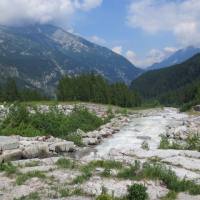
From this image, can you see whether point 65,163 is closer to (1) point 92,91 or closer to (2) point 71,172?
(2) point 71,172

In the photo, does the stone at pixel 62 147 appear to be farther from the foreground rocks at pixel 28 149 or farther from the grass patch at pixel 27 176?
the grass patch at pixel 27 176

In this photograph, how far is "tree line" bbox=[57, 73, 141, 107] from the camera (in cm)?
12656

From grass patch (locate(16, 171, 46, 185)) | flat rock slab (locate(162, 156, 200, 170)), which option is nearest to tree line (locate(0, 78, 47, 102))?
flat rock slab (locate(162, 156, 200, 170))

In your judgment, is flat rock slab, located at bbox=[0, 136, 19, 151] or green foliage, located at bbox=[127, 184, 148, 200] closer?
green foliage, located at bbox=[127, 184, 148, 200]

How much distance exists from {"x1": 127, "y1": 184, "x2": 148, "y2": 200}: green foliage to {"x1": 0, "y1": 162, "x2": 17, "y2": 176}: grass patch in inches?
328

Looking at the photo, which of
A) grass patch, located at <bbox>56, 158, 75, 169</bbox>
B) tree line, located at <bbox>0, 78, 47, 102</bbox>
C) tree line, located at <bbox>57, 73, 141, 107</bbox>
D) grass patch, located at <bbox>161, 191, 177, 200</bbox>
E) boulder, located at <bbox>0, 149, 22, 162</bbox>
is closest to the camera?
grass patch, located at <bbox>161, 191, 177, 200</bbox>

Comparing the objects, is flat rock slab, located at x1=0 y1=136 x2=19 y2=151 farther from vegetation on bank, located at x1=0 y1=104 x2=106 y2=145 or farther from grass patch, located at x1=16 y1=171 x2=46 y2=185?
grass patch, located at x1=16 y1=171 x2=46 y2=185

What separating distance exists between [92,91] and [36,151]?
9320cm

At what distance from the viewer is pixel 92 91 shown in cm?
12794

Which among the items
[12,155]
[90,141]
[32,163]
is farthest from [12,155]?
[90,141]

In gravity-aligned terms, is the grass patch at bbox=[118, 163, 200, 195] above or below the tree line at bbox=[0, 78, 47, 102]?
below

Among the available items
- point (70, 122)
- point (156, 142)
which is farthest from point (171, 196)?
point (70, 122)

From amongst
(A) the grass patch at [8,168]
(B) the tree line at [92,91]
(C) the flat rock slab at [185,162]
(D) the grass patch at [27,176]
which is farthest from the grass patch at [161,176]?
(B) the tree line at [92,91]

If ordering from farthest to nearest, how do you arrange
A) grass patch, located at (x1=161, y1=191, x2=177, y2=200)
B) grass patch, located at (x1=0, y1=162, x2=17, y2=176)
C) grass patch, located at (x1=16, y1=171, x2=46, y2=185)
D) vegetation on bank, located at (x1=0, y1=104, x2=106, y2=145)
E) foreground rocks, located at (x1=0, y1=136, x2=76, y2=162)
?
vegetation on bank, located at (x1=0, y1=104, x2=106, y2=145) → foreground rocks, located at (x1=0, y1=136, x2=76, y2=162) → grass patch, located at (x1=0, y1=162, x2=17, y2=176) → grass patch, located at (x1=16, y1=171, x2=46, y2=185) → grass patch, located at (x1=161, y1=191, x2=177, y2=200)
